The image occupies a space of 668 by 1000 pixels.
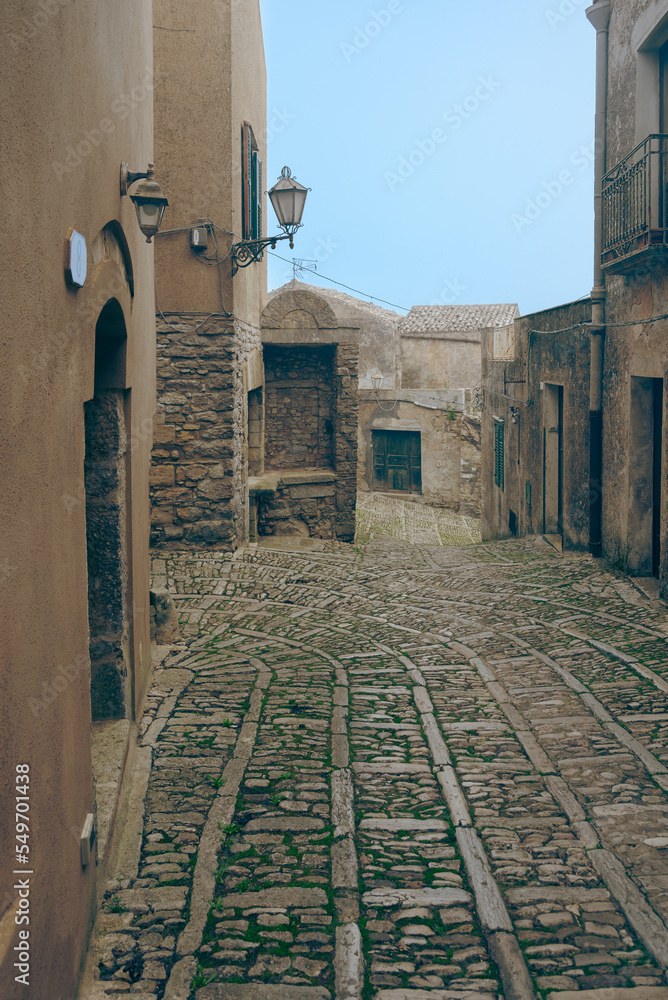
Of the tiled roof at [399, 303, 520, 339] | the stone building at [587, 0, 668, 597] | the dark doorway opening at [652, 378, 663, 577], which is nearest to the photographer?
the stone building at [587, 0, 668, 597]

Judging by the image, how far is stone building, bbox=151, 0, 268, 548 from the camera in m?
10.9

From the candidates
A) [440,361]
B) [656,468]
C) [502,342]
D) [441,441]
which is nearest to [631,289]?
[656,468]

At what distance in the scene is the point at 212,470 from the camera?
11.3 m

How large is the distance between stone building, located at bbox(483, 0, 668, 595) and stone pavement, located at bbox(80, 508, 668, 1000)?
2.03m

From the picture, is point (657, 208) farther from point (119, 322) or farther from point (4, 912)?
A: point (4, 912)

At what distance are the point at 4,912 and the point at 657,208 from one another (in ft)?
27.3

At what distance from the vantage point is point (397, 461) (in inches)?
1048

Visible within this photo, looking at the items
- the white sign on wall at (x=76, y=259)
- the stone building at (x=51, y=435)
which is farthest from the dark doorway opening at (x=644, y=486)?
the white sign on wall at (x=76, y=259)

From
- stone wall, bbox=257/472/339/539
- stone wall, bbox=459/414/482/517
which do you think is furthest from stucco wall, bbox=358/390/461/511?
stone wall, bbox=257/472/339/539

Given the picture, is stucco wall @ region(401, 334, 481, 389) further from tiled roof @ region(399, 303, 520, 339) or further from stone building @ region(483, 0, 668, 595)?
stone building @ region(483, 0, 668, 595)

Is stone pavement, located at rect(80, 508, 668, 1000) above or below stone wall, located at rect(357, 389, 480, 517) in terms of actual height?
below

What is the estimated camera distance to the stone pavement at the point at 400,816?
11.1 ft

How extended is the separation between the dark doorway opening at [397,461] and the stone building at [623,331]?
44.1ft

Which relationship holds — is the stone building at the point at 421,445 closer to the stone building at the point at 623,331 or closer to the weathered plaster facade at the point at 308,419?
the weathered plaster facade at the point at 308,419
